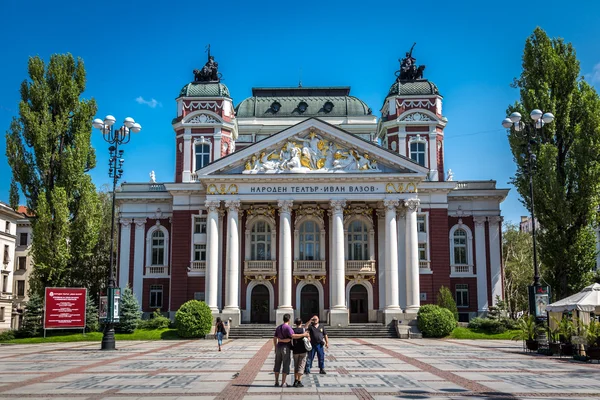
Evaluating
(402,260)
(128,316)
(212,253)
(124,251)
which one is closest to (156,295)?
(124,251)

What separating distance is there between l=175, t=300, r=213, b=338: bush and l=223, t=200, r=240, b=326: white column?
364 cm

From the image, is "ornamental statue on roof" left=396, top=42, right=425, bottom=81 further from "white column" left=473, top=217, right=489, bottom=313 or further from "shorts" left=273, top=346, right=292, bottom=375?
"shorts" left=273, top=346, right=292, bottom=375

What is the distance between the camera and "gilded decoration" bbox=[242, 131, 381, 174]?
47.1 meters

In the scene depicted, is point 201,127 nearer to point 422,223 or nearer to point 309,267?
point 309,267

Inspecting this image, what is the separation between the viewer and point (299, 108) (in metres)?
59.4

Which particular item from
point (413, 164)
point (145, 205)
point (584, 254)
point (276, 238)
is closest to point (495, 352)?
point (584, 254)

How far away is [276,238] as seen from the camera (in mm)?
49344

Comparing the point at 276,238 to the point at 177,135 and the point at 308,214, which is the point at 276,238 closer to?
the point at 308,214

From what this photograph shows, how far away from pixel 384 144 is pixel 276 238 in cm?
1318

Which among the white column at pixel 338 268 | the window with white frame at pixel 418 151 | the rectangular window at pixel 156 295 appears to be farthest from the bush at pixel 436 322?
the rectangular window at pixel 156 295

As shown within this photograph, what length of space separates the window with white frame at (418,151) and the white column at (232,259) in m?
16.0

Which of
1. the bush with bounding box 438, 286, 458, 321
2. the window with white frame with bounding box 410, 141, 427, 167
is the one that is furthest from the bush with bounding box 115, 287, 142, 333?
the window with white frame with bounding box 410, 141, 427, 167

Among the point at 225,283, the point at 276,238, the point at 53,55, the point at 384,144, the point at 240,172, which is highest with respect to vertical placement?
the point at 53,55

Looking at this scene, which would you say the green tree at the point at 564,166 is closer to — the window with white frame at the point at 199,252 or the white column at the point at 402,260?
the white column at the point at 402,260
